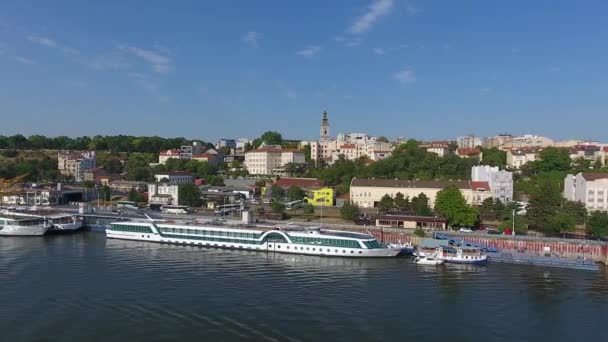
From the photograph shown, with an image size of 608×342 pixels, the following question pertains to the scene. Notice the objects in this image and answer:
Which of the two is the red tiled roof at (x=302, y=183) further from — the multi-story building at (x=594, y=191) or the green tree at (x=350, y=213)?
the multi-story building at (x=594, y=191)

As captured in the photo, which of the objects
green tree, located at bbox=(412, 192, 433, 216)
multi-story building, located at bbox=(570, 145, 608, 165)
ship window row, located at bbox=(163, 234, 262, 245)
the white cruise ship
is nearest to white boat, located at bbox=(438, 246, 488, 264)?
the white cruise ship

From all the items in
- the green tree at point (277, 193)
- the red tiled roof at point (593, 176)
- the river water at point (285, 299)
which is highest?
the red tiled roof at point (593, 176)

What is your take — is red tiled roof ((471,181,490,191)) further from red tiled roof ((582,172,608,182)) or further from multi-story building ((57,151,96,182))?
multi-story building ((57,151,96,182))

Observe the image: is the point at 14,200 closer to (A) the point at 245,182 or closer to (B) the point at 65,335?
(A) the point at 245,182

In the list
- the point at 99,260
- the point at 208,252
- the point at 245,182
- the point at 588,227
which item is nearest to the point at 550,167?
the point at 588,227

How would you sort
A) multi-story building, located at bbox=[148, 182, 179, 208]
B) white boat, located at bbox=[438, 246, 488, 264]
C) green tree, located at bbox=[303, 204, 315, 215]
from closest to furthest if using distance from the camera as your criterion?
white boat, located at bbox=[438, 246, 488, 264] → green tree, located at bbox=[303, 204, 315, 215] → multi-story building, located at bbox=[148, 182, 179, 208]

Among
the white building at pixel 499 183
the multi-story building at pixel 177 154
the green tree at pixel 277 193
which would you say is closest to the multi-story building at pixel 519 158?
the white building at pixel 499 183
